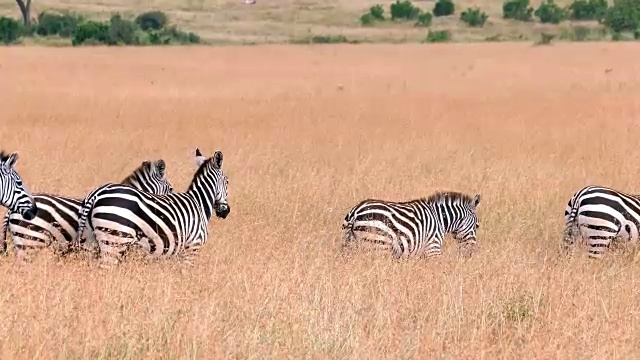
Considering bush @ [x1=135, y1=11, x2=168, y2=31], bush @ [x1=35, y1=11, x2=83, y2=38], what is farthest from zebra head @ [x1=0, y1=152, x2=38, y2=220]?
bush @ [x1=135, y1=11, x2=168, y2=31]

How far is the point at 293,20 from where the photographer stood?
221 ft

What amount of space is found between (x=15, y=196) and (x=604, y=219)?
490 centimetres

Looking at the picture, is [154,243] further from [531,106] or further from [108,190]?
[531,106]

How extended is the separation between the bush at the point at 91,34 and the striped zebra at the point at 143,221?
4040cm

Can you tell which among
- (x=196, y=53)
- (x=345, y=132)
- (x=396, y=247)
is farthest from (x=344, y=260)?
(x=196, y=53)

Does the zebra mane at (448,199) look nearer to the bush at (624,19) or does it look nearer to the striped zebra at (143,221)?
the striped zebra at (143,221)

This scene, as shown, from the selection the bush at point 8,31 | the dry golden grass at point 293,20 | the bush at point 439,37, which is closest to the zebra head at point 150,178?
the bush at point 8,31

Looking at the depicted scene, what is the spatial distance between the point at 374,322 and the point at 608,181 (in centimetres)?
739

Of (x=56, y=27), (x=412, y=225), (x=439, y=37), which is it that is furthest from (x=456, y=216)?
(x=56, y=27)

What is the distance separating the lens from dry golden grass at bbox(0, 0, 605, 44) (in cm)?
5766

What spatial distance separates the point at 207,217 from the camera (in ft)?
28.2

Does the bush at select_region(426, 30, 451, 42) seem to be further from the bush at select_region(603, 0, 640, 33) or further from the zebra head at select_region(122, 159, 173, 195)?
the zebra head at select_region(122, 159, 173, 195)

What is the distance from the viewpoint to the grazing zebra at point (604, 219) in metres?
9.02

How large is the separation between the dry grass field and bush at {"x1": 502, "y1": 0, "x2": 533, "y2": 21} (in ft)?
123
